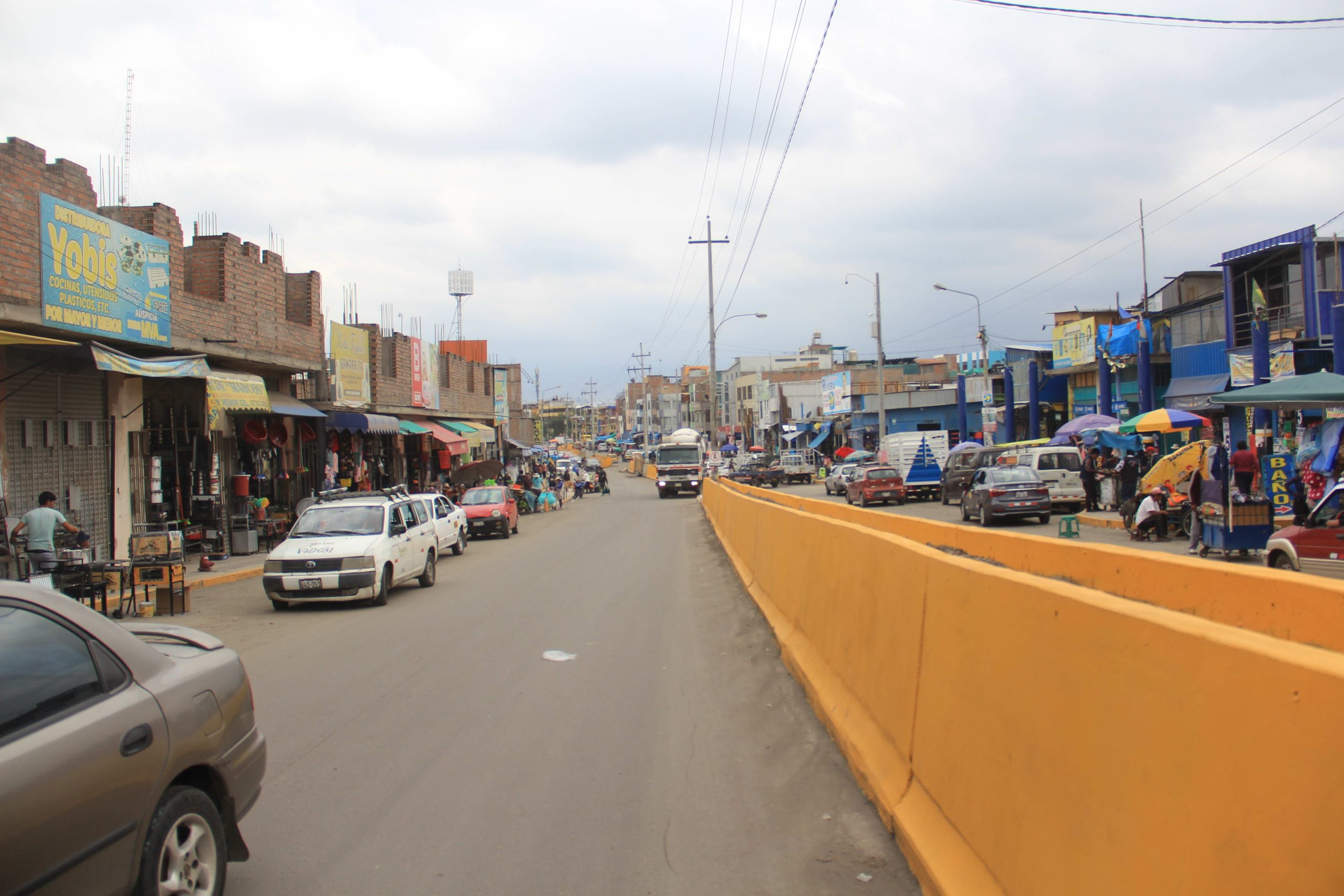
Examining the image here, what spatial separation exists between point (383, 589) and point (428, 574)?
2487 millimetres

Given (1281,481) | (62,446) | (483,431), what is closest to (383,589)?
(62,446)

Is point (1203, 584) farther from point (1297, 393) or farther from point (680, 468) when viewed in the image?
point (680, 468)

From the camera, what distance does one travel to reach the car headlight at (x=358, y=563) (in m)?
13.7

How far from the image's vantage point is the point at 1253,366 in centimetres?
2641

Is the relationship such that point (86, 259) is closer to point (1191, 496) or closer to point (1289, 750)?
point (1289, 750)

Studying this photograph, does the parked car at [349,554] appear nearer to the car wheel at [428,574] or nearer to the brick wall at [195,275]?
the car wheel at [428,574]

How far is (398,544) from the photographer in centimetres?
1508

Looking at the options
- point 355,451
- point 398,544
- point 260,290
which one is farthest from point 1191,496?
point 355,451

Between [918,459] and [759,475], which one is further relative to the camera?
[759,475]

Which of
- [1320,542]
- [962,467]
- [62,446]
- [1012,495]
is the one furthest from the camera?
[962,467]

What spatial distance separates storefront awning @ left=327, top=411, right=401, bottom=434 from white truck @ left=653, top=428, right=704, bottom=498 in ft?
73.5

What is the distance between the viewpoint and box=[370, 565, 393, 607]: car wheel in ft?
46.2

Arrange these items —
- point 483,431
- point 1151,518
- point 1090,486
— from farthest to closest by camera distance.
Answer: point 483,431
point 1090,486
point 1151,518

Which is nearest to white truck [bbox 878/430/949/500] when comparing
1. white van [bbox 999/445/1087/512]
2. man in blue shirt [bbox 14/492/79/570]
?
white van [bbox 999/445/1087/512]
